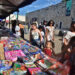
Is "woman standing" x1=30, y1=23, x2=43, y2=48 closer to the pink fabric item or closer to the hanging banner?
the pink fabric item

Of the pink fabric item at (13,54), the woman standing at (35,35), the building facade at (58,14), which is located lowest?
the pink fabric item at (13,54)

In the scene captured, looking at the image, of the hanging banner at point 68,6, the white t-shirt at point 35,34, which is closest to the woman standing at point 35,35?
the white t-shirt at point 35,34

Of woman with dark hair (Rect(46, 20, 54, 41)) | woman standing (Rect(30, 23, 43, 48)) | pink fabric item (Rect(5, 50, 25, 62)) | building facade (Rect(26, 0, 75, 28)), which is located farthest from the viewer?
building facade (Rect(26, 0, 75, 28))

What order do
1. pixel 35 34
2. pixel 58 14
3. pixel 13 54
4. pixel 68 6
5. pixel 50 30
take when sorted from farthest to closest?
pixel 58 14, pixel 68 6, pixel 50 30, pixel 35 34, pixel 13 54

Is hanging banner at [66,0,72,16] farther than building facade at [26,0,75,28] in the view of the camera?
No

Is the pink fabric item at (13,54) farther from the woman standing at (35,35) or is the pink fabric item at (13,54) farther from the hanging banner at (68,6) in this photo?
the hanging banner at (68,6)

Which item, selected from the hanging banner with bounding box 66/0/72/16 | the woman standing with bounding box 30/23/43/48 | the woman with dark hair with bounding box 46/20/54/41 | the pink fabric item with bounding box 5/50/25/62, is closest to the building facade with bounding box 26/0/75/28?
the hanging banner with bounding box 66/0/72/16

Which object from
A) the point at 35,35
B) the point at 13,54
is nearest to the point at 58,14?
the point at 35,35

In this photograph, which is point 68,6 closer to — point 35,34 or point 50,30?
point 50,30

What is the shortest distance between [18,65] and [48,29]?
2327 mm

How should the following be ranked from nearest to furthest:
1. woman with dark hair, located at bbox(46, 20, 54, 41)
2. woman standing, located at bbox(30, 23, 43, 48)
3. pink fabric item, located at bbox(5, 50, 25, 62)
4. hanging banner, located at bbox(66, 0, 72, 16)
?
pink fabric item, located at bbox(5, 50, 25, 62), woman standing, located at bbox(30, 23, 43, 48), woman with dark hair, located at bbox(46, 20, 54, 41), hanging banner, located at bbox(66, 0, 72, 16)

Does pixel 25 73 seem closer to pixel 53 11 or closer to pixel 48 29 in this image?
pixel 48 29

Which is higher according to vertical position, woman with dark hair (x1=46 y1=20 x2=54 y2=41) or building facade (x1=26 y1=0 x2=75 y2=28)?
building facade (x1=26 y1=0 x2=75 y2=28)

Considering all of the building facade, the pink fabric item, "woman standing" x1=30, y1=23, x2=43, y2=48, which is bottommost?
the pink fabric item
